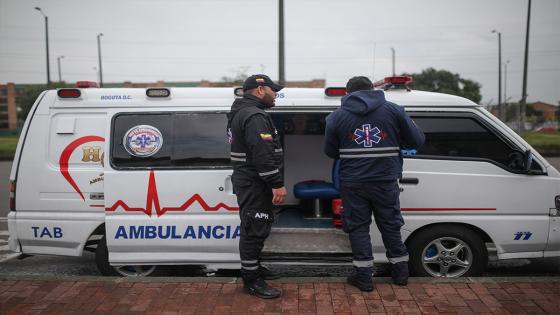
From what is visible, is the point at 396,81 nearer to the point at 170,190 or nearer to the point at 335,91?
the point at 335,91

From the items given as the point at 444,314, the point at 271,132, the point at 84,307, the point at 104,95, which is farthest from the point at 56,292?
the point at 444,314

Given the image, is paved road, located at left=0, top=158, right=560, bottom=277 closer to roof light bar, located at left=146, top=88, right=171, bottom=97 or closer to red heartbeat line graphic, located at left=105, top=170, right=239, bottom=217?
red heartbeat line graphic, located at left=105, top=170, right=239, bottom=217

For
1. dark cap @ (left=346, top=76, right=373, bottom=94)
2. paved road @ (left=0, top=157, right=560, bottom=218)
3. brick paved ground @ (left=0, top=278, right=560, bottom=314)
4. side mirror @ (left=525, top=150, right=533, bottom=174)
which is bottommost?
paved road @ (left=0, top=157, right=560, bottom=218)

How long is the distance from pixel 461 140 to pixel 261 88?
6.76 feet

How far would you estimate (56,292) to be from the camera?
3.98 m

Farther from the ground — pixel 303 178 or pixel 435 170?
pixel 435 170

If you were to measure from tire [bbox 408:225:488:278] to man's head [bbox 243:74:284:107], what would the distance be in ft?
6.51

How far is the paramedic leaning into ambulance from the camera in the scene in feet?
12.6

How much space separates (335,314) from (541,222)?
7.58 feet

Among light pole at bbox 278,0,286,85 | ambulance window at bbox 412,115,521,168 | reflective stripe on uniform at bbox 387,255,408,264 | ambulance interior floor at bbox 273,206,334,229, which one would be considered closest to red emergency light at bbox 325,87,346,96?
ambulance window at bbox 412,115,521,168

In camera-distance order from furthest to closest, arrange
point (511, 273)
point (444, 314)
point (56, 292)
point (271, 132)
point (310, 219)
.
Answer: point (310, 219)
point (511, 273)
point (56, 292)
point (271, 132)
point (444, 314)

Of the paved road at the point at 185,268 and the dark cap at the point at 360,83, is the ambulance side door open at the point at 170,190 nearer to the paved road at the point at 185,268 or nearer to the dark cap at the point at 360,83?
the paved road at the point at 185,268

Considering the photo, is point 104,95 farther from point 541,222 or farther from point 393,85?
point 541,222

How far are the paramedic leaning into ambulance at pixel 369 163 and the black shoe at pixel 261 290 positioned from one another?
724 mm
